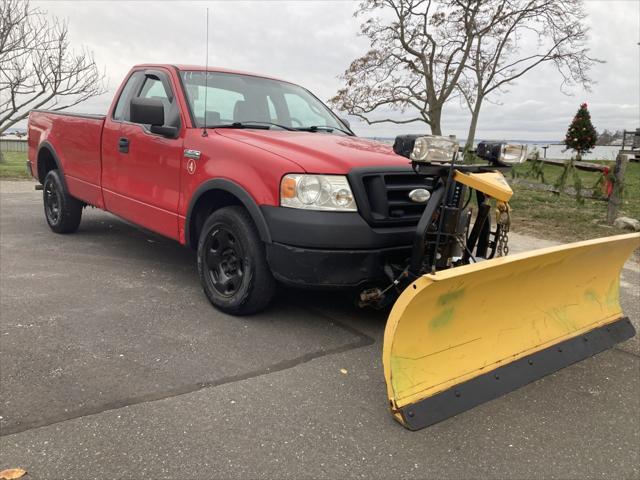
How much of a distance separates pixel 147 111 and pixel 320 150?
4.73ft

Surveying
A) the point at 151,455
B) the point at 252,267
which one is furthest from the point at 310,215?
the point at 151,455

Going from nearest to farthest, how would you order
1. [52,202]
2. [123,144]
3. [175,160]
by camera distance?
1. [175,160]
2. [123,144]
3. [52,202]

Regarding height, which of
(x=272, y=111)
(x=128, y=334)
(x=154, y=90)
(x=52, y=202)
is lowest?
(x=128, y=334)

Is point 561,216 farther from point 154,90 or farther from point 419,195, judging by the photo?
point 154,90

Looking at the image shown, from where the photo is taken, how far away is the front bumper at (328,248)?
3.52 m

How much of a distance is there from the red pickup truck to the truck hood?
1cm

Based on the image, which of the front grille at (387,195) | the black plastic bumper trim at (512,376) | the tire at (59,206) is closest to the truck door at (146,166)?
the tire at (59,206)

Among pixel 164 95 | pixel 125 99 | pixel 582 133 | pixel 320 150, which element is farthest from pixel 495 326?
pixel 582 133

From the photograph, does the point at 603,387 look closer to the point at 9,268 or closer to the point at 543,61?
the point at 9,268

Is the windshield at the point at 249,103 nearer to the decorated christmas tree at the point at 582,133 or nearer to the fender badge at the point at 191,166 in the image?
the fender badge at the point at 191,166

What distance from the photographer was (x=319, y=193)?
355 centimetres

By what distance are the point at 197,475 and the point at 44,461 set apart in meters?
0.66

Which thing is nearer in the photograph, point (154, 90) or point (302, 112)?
point (154, 90)

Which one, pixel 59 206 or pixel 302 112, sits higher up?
pixel 302 112
